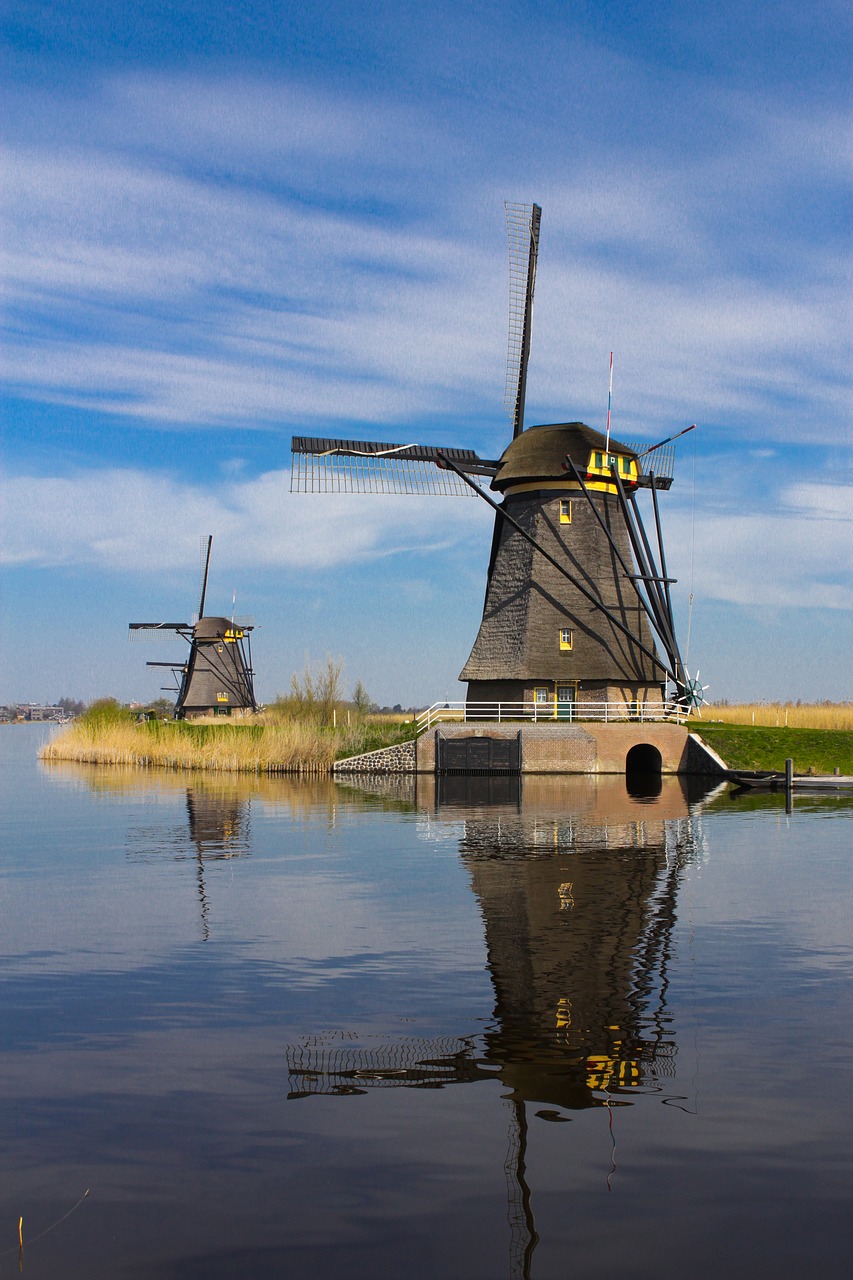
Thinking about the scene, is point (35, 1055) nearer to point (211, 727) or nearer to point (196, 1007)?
point (196, 1007)

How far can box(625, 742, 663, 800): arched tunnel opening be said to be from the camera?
29516mm

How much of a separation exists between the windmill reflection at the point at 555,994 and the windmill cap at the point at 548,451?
17806 mm

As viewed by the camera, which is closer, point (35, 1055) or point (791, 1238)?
point (791, 1238)

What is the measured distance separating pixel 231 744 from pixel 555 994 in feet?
97.0

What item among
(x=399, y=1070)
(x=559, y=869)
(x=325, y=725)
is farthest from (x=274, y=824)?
(x=325, y=725)

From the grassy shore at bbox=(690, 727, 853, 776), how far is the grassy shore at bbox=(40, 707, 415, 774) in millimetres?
10154

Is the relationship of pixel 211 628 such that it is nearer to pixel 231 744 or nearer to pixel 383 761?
pixel 231 744

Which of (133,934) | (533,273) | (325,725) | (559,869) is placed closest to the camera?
(133,934)

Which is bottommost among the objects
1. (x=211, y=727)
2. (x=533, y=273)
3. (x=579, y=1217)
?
(x=579, y=1217)

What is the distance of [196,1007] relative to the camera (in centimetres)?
855

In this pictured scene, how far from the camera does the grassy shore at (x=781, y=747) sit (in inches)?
1273

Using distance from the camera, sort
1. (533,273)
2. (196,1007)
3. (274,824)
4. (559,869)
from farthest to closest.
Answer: (533,273) → (274,824) → (559,869) → (196,1007)

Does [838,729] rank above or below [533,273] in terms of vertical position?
below

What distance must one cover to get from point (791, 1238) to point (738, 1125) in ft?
4.02
